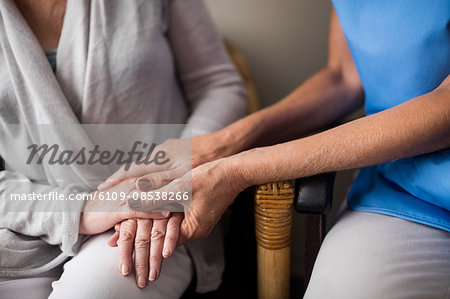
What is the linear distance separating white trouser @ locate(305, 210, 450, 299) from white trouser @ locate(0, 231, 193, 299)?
0.30 meters

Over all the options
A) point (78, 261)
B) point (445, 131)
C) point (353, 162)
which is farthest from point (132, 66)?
point (445, 131)

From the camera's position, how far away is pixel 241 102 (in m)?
1.12

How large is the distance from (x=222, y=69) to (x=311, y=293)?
692 mm

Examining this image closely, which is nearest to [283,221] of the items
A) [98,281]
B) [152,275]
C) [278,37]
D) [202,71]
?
[152,275]

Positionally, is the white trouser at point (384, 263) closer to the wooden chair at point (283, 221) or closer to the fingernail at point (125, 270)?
the wooden chair at point (283, 221)

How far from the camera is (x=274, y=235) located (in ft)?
2.50

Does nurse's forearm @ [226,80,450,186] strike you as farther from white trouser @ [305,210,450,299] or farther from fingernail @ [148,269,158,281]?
fingernail @ [148,269,158,281]

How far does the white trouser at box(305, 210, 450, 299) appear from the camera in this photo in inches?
24.4

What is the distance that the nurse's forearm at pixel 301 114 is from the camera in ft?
2.96

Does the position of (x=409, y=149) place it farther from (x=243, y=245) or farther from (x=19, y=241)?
(x=19, y=241)

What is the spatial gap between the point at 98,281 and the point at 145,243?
4.4 inches

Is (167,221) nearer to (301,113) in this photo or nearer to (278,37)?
(301,113)

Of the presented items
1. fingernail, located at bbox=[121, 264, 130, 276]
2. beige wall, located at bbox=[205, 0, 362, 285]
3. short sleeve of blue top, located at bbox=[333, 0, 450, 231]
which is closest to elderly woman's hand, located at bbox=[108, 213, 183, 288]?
fingernail, located at bbox=[121, 264, 130, 276]

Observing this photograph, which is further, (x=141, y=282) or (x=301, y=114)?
(x=301, y=114)
